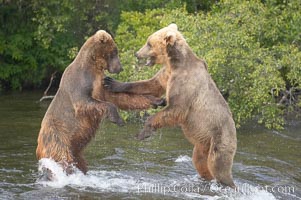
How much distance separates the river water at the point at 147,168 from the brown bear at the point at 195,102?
43cm

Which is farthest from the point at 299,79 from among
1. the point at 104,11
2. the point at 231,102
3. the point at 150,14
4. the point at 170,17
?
the point at 104,11

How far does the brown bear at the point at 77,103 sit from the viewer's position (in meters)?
8.19

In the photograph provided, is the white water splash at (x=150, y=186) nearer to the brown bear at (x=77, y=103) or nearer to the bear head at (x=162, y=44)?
the brown bear at (x=77, y=103)

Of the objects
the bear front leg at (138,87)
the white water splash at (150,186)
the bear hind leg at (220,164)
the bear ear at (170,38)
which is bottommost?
the white water splash at (150,186)

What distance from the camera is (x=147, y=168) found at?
A: 9586 mm

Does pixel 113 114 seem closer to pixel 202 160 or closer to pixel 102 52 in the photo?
pixel 102 52

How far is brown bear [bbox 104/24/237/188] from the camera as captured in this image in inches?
318

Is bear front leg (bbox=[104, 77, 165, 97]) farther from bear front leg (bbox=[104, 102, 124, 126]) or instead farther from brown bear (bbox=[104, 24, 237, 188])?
bear front leg (bbox=[104, 102, 124, 126])

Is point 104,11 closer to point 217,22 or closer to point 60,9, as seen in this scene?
point 60,9

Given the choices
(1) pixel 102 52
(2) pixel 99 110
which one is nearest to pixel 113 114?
(2) pixel 99 110

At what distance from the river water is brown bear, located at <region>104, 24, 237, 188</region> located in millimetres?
435

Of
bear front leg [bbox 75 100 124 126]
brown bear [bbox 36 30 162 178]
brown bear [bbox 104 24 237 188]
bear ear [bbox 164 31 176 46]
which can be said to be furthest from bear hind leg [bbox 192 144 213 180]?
bear ear [bbox 164 31 176 46]

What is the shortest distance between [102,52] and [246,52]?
4.95 m

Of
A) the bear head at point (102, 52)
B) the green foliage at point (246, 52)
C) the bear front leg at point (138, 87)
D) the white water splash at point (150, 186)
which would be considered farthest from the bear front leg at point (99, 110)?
the green foliage at point (246, 52)
